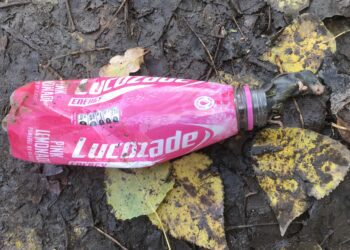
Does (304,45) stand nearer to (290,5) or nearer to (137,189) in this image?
(290,5)

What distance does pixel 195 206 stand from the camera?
145 cm

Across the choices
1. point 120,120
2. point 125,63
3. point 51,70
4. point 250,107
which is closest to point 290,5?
point 250,107

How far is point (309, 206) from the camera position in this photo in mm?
1417

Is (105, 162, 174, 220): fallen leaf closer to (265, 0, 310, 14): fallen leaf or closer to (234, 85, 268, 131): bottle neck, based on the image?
(234, 85, 268, 131): bottle neck

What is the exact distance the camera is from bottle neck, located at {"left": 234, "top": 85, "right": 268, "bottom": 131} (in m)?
1.27

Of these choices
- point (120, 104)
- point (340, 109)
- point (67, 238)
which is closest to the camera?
point (120, 104)

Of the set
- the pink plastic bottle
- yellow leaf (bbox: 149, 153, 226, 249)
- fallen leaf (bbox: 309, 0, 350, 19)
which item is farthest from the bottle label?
fallen leaf (bbox: 309, 0, 350, 19)

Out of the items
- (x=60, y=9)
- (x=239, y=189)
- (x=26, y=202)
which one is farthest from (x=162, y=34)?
(x=26, y=202)

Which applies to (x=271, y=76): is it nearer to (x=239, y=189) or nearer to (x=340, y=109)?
(x=340, y=109)

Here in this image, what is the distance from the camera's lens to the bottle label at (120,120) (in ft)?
4.06

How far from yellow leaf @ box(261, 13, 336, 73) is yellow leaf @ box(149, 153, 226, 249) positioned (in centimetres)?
40

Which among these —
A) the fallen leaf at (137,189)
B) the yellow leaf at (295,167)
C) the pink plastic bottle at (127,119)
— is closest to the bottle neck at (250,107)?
the pink plastic bottle at (127,119)

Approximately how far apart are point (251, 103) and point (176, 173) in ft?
1.16

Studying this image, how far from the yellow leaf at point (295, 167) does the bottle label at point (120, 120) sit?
0.23 m
